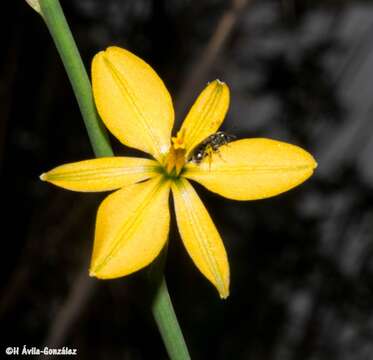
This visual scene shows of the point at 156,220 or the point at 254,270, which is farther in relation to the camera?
the point at 254,270

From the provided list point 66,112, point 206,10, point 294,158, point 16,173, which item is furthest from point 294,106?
point 294,158

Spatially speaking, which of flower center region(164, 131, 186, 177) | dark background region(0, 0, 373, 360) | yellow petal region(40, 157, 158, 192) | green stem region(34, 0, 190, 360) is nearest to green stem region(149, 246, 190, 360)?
green stem region(34, 0, 190, 360)

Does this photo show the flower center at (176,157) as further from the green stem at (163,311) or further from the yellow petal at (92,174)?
the green stem at (163,311)

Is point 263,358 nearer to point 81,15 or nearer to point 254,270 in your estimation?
point 254,270

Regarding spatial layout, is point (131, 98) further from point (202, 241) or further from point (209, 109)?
point (202, 241)

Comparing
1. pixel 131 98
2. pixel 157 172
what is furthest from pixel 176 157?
pixel 131 98
